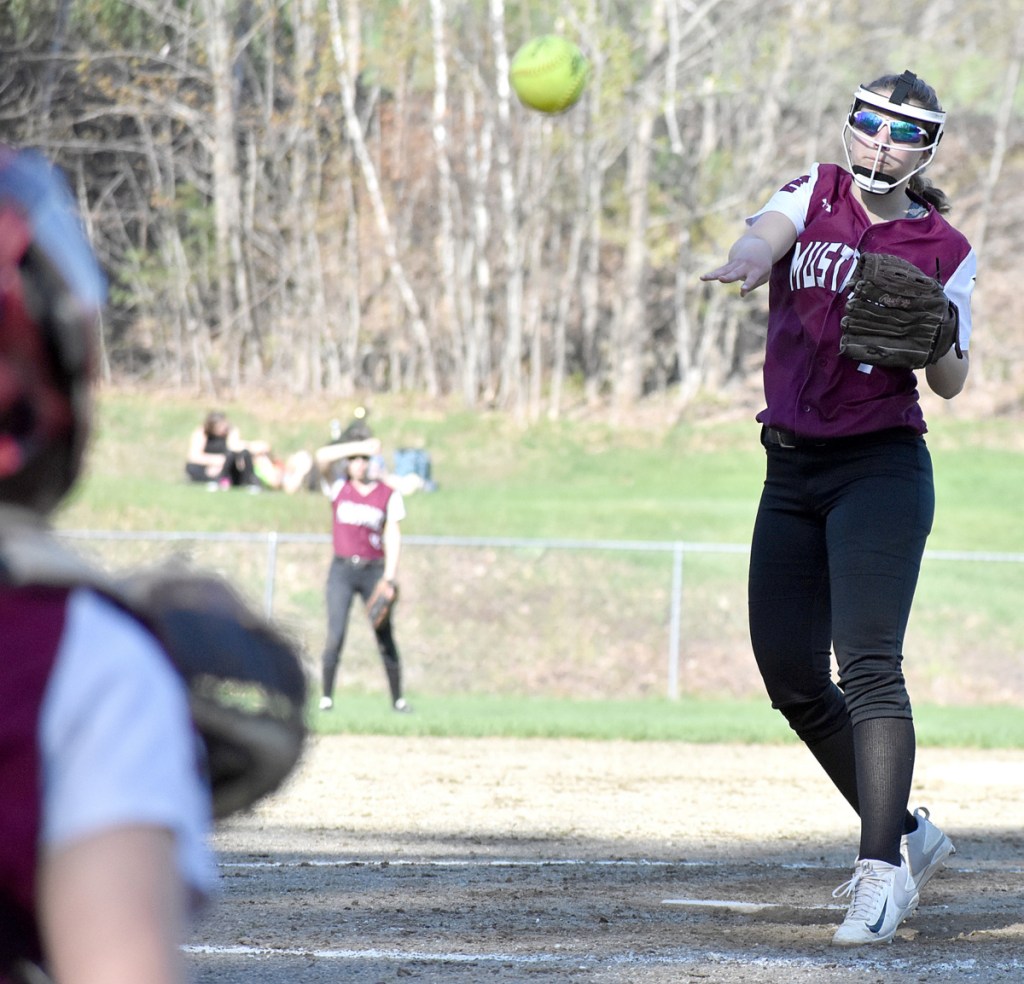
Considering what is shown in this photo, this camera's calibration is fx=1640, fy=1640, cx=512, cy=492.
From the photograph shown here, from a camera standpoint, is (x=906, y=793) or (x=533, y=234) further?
(x=533, y=234)

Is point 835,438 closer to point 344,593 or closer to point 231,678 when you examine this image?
point 231,678

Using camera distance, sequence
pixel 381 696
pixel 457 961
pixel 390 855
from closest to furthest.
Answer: pixel 457 961 → pixel 390 855 → pixel 381 696

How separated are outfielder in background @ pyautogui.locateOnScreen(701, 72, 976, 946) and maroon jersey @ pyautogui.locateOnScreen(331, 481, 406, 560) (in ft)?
25.6

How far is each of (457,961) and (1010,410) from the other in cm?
3103

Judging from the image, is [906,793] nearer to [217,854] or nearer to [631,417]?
[217,854]

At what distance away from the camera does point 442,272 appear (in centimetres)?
3388

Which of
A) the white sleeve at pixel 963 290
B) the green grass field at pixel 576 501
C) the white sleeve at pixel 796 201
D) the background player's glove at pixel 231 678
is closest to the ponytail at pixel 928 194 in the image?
the white sleeve at pixel 963 290

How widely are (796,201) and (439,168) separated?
95.2 feet

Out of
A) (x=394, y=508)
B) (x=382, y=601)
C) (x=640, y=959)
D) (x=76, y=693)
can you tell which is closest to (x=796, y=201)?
(x=640, y=959)

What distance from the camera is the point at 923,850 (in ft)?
15.7

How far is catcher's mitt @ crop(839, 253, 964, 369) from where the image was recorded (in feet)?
14.0

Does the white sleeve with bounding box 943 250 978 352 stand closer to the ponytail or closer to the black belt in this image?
the ponytail

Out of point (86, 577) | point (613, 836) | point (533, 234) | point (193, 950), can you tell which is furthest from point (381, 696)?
point (533, 234)

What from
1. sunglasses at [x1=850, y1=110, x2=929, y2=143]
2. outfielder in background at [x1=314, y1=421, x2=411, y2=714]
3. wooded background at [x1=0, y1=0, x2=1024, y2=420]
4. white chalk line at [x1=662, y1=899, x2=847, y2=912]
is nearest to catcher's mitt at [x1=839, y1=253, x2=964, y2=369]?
sunglasses at [x1=850, y1=110, x2=929, y2=143]
